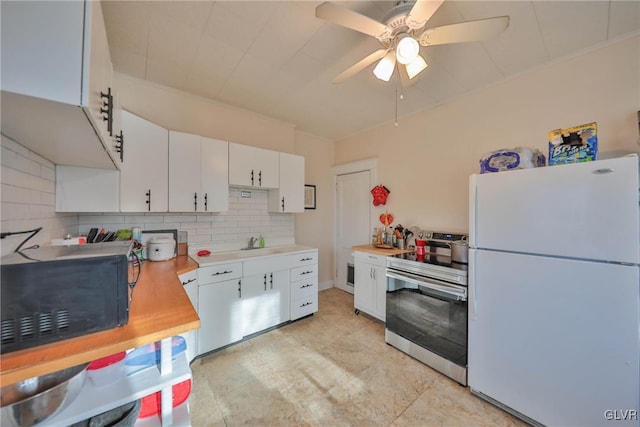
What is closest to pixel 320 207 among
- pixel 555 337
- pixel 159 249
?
pixel 159 249

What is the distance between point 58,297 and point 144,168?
1696 mm

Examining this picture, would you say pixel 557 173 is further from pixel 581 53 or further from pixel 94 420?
pixel 94 420

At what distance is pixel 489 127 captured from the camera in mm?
2471

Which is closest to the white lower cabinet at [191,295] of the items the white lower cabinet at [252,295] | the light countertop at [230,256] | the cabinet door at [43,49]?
the white lower cabinet at [252,295]

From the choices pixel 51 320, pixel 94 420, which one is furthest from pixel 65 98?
pixel 94 420

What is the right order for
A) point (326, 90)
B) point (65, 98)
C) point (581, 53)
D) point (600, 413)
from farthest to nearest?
point (326, 90)
point (581, 53)
point (600, 413)
point (65, 98)

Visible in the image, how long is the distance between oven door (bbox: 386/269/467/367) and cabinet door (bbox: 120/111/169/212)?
2462mm

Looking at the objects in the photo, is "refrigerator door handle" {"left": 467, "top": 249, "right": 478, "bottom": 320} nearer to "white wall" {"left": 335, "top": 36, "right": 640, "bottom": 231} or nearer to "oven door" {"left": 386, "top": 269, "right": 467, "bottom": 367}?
"oven door" {"left": 386, "top": 269, "right": 467, "bottom": 367}

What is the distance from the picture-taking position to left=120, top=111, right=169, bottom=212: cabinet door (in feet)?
6.77

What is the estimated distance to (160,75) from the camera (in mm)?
2289

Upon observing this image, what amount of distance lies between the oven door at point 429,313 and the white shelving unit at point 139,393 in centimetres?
194

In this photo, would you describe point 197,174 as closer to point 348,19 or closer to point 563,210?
point 348,19

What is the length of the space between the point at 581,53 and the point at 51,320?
3664mm

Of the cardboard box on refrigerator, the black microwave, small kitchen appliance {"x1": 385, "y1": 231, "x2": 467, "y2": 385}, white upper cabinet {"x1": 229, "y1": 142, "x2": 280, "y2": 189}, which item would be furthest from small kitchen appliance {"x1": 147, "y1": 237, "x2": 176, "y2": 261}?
the cardboard box on refrigerator
